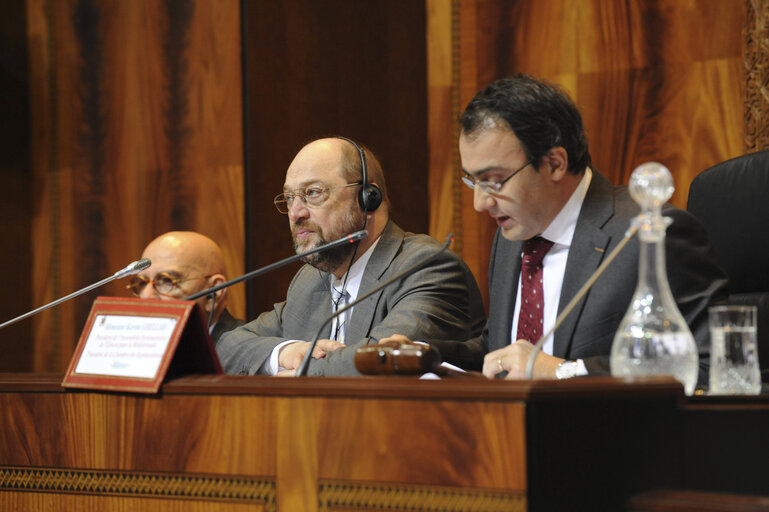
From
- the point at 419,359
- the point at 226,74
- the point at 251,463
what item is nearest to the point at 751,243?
the point at 419,359

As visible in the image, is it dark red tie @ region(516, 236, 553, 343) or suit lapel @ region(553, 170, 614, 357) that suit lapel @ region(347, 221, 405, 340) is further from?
suit lapel @ region(553, 170, 614, 357)

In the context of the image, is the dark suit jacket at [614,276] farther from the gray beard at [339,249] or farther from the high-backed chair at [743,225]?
the gray beard at [339,249]

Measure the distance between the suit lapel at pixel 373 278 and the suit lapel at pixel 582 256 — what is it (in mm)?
664

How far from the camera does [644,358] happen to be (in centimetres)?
146

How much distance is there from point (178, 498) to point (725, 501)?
2.62 feet

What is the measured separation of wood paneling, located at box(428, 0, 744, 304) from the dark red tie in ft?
3.60

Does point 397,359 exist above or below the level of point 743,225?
below

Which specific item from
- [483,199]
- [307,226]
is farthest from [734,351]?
[307,226]

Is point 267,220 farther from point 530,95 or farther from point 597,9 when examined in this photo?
point 530,95

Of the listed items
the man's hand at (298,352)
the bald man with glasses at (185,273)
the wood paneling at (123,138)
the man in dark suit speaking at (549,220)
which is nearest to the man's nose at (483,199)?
the man in dark suit speaking at (549,220)

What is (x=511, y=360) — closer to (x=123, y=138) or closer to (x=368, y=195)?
(x=368, y=195)

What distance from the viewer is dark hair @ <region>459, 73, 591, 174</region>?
2211 millimetres

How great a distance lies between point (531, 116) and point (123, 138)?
2361 millimetres

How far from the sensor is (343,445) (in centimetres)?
134
